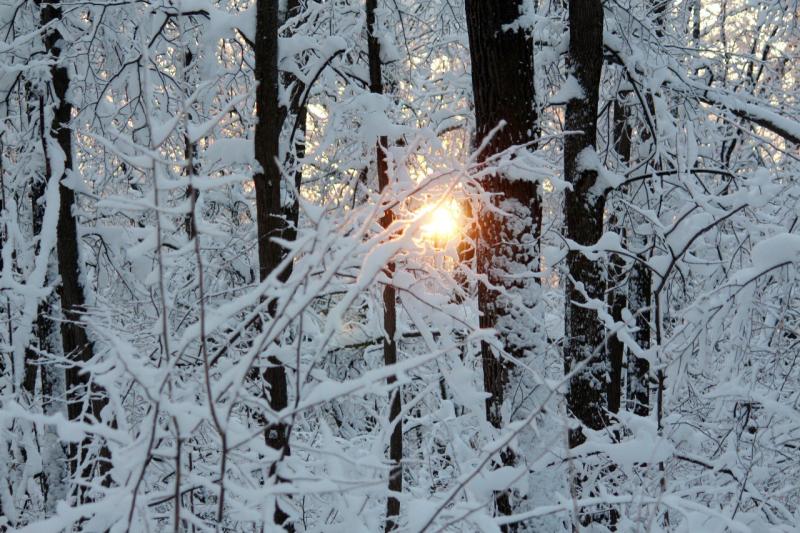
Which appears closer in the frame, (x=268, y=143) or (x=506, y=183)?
(x=268, y=143)

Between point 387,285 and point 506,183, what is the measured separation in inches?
53.0

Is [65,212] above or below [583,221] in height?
above

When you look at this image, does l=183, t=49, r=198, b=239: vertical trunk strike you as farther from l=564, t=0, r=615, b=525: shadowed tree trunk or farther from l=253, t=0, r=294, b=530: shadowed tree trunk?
l=564, t=0, r=615, b=525: shadowed tree trunk

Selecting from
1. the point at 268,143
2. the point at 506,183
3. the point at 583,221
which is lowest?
the point at 583,221

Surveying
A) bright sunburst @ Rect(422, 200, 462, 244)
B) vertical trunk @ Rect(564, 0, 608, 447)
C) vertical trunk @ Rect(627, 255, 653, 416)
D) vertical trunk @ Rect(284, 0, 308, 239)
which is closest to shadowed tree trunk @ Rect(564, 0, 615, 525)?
vertical trunk @ Rect(564, 0, 608, 447)

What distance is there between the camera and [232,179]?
160 centimetres

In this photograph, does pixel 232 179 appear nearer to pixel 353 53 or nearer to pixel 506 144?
pixel 506 144

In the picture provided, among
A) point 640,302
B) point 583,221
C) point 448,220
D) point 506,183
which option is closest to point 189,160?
point 448,220

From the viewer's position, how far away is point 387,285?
3094 mm

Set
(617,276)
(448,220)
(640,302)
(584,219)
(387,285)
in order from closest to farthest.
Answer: (387,285)
(448,220)
(584,219)
(617,276)
(640,302)

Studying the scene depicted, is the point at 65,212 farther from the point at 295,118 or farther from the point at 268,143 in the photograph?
the point at 268,143

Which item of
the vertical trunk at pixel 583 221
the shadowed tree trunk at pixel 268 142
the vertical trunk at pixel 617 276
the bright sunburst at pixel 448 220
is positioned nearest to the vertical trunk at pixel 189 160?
the shadowed tree trunk at pixel 268 142

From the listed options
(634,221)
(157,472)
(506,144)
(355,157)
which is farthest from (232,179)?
(634,221)

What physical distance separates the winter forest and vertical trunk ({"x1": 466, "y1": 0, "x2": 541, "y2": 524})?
2 cm
